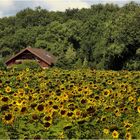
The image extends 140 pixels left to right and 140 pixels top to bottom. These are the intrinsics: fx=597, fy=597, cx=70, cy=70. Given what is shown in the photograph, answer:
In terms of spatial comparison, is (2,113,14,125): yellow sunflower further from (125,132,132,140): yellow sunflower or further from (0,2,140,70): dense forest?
(0,2,140,70): dense forest

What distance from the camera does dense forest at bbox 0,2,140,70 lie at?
204 feet

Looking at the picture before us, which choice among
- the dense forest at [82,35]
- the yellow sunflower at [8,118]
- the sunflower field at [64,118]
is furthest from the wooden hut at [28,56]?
the yellow sunflower at [8,118]

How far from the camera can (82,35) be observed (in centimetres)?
8938

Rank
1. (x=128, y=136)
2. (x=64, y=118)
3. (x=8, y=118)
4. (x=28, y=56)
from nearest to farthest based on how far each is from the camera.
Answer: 1. (x=128, y=136)
2. (x=8, y=118)
3. (x=64, y=118)
4. (x=28, y=56)

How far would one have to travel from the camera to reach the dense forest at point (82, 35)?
2442 inches

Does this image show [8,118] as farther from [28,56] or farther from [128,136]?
[28,56]

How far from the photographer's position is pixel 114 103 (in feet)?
35.0

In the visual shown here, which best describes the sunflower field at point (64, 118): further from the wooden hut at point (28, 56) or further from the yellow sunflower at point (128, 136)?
the wooden hut at point (28, 56)

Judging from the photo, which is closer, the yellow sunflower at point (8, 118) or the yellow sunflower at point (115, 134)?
the yellow sunflower at point (115, 134)

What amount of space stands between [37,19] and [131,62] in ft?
237

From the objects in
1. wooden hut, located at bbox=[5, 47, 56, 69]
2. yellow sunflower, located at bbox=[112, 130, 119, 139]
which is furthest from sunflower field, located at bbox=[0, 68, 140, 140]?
wooden hut, located at bbox=[5, 47, 56, 69]

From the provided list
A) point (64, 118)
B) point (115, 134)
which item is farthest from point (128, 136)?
point (64, 118)

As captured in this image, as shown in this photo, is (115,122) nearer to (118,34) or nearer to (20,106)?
(20,106)

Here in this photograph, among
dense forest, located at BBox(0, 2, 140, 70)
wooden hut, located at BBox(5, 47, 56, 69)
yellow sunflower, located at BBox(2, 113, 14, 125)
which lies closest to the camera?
yellow sunflower, located at BBox(2, 113, 14, 125)
